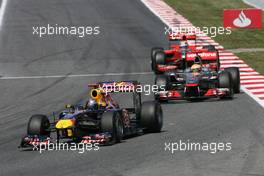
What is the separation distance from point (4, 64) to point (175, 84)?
11552 mm

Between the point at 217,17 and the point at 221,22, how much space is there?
1.49 meters

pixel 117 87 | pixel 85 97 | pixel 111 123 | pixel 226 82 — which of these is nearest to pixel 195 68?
pixel 226 82

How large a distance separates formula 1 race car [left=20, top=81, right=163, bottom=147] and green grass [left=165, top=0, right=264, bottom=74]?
12.4 meters

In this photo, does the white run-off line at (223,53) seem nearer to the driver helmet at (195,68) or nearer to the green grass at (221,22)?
the green grass at (221,22)

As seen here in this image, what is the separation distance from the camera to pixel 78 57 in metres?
37.0

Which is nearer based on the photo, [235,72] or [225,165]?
[225,165]

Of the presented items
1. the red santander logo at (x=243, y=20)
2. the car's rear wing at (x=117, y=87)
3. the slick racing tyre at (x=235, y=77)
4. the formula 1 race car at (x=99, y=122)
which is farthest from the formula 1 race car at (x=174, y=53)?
the red santander logo at (x=243, y=20)

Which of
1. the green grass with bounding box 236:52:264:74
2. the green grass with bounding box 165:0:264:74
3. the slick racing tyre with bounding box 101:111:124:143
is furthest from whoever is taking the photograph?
the green grass with bounding box 165:0:264:74

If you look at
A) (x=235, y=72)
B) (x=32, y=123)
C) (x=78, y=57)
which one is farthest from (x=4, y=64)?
(x=32, y=123)

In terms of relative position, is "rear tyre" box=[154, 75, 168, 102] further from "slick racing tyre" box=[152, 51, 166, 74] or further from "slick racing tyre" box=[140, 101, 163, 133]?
"slick racing tyre" box=[140, 101, 163, 133]

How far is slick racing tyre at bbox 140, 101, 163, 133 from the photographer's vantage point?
20.2 meters

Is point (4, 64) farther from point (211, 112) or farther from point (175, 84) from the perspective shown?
point (211, 112)

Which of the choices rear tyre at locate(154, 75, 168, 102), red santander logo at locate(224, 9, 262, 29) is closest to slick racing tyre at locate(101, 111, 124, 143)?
rear tyre at locate(154, 75, 168, 102)

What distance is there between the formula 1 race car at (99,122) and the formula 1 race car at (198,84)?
5.10 metres
